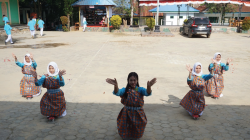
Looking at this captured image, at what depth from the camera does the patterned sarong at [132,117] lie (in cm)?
371

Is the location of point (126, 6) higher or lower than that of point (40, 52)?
higher

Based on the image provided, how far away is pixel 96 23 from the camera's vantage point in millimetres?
28609

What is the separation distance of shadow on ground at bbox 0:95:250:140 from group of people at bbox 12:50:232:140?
1.00 feet

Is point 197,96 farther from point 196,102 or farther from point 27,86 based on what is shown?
point 27,86

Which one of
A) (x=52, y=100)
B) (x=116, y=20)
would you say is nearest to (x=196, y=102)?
(x=52, y=100)

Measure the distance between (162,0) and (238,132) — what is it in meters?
26.1

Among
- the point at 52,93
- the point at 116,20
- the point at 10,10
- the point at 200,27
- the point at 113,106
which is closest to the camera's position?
the point at 52,93

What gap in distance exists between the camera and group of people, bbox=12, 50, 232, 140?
3.71 m

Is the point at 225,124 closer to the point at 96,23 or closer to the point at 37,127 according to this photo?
the point at 37,127

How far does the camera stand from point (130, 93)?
146 inches

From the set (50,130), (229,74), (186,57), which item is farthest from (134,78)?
(186,57)

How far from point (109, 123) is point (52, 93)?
132 centimetres

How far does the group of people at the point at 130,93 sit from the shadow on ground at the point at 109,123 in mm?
304

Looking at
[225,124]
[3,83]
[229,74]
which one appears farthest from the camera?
[229,74]
